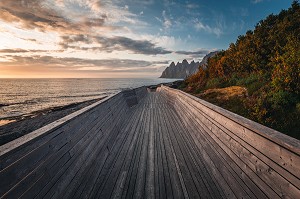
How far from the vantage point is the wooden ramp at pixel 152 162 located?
240cm

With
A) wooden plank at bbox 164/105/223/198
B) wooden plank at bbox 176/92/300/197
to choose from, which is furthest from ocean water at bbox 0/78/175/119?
wooden plank at bbox 176/92/300/197

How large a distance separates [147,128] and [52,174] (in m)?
6.08

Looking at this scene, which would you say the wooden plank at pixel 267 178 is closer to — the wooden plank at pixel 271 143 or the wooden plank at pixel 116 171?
the wooden plank at pixel 271 143

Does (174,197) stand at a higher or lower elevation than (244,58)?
lower

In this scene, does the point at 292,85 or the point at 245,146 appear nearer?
the point at 245,146

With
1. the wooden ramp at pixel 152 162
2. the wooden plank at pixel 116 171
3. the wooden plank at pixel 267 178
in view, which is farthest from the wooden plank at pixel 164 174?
the wooden plank at pixel 267 178

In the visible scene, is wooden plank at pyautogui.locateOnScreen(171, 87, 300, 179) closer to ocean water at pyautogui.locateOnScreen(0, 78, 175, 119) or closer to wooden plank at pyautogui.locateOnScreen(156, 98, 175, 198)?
wooden plank at pyautogui.locateOnScreen(156, 98, 175, 198)

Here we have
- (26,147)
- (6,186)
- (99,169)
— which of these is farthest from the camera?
(99,169)

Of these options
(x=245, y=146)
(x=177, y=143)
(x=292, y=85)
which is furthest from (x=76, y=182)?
(x=292, y=85)

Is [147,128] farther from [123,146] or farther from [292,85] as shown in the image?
[292,85]

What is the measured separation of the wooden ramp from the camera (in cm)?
240

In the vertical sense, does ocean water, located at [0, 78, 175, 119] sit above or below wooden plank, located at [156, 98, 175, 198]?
below

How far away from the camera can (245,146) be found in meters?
3.46

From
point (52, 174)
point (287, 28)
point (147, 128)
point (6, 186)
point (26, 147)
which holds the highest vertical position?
point (287, 28)
